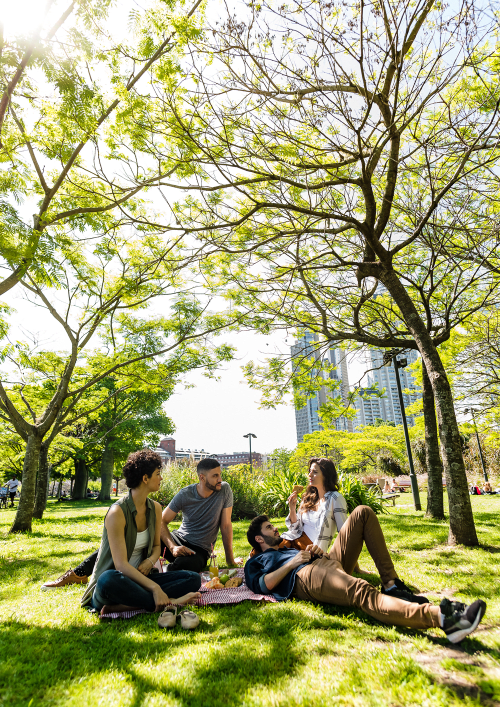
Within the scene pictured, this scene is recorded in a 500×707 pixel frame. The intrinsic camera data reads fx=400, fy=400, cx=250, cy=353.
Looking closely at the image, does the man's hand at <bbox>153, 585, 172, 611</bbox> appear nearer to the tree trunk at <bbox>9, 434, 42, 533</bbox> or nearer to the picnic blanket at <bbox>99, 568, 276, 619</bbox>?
the picnic blanket at <bbox>99, 568, 276, 619</bbox>

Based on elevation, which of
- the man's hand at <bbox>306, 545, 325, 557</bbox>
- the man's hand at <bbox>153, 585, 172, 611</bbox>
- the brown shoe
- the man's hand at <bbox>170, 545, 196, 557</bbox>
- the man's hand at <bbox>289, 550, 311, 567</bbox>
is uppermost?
the man's hand at <bbox>306, 545, 325, 557</bbox>

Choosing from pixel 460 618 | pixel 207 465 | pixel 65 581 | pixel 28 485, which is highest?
pixel 207 465

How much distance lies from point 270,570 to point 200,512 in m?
1.42

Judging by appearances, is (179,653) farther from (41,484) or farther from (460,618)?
(41,484)

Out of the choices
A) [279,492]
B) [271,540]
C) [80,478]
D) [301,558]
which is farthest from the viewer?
[80,478]

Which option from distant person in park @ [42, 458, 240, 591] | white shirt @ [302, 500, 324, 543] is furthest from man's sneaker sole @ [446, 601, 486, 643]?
distant person in park @ [42, 458, 240, 591]

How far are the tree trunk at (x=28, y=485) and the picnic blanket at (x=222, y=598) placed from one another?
22.0 ft

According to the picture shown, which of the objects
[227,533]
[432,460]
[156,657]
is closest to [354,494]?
[432,460]

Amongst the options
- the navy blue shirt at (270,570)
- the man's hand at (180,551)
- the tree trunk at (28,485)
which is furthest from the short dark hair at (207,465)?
the tree trunk at (28,485)

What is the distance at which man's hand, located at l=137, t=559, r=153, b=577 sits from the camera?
350 centimetres

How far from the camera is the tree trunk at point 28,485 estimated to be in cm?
895

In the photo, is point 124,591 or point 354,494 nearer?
point 124,591

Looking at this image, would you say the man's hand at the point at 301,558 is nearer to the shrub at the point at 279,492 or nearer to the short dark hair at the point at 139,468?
the short dark hair at the point at 139,468

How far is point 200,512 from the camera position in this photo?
15.6 ft
